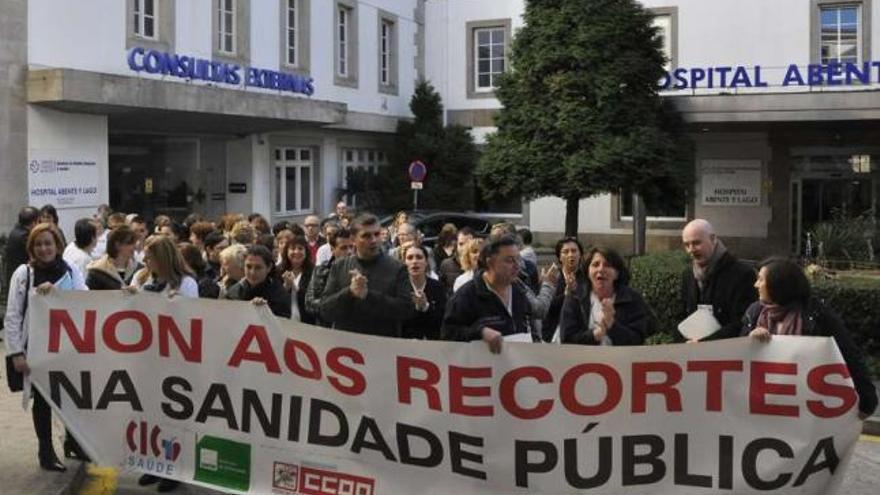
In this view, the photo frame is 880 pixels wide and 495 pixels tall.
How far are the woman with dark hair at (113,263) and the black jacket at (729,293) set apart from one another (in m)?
4.01

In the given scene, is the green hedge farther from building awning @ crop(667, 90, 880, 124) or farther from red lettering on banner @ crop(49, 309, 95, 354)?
building awning @ crop(667, 90, 880, 124)

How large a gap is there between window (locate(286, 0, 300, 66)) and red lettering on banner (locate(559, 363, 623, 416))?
2212 cm

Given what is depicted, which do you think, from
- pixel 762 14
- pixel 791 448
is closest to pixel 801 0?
pixel 762 14

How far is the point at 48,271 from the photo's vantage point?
6473 millimetres

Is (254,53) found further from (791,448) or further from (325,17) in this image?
(791,448)

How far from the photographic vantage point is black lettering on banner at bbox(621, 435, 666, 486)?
4.75m

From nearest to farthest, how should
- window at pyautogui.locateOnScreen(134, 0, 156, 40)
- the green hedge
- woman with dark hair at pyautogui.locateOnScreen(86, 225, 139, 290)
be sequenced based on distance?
woman with dark hair at pyautogui.locateOnScreen(86, 225, 139, 290), the green hedge, window at pyautogui.locateOnScreen(134, 0, 156, 40)

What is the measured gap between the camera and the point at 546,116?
75.8 feet

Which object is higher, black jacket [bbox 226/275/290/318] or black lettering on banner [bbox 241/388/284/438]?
black jacket [bbox 226/275/290/318]

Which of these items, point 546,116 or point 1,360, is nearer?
point 1,360

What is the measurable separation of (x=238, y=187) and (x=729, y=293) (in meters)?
21.0

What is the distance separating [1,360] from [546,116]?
14.9 metres

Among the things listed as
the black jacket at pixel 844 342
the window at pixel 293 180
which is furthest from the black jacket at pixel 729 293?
the window at pixel 293 180

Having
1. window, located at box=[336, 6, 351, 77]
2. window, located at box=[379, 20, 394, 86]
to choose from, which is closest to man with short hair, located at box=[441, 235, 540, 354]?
window, located at box=[336, 6, 351, 77]
